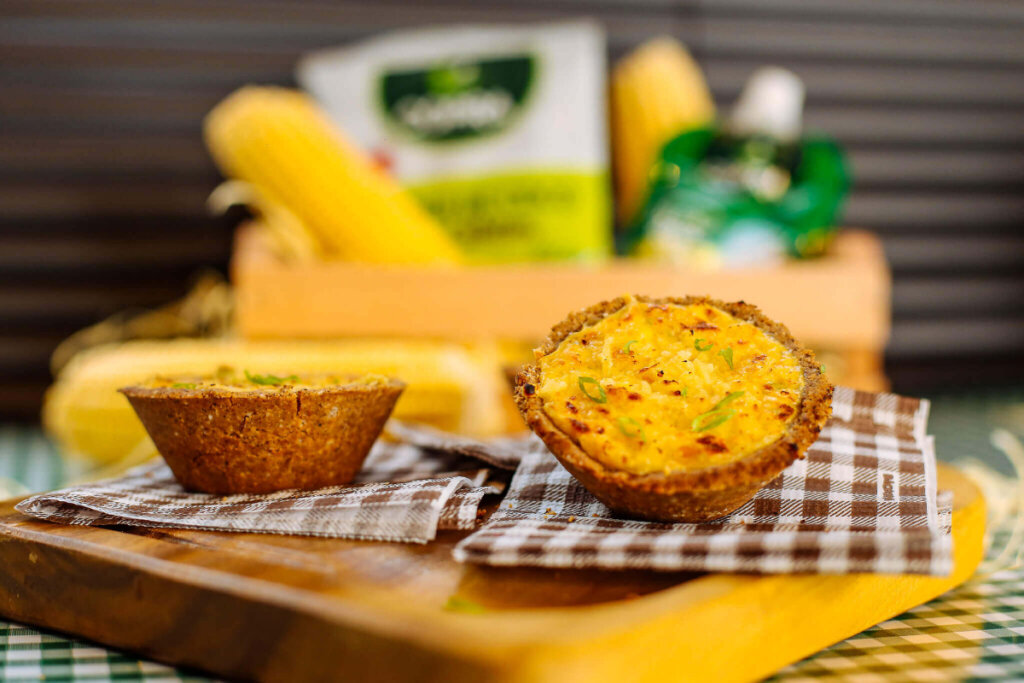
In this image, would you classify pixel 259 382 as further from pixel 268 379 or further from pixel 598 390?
pixel 598 390

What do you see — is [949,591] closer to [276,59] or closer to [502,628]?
[502,628]

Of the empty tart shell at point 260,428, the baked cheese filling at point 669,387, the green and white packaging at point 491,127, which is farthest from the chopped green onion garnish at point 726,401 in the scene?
the green and white packaging at point 491,127

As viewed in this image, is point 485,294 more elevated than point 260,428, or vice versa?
point 485,294

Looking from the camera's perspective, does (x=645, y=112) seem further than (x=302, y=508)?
Yes

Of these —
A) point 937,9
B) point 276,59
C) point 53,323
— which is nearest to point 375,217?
point 276,59

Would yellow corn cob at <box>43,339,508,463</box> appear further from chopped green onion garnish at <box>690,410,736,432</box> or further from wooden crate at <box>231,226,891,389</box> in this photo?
chopped green onion garnish at <box>690,410,736,432</box>

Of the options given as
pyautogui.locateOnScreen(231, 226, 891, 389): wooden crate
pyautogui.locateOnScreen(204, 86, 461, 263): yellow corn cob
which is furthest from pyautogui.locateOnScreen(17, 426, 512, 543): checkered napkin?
pyautogui.locateOnScreen(204, 86, 461, 263): yellow corn cob

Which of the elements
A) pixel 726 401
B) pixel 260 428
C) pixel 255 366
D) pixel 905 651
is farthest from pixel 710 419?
pixel 255 366
